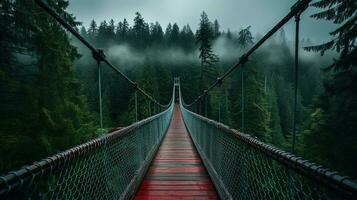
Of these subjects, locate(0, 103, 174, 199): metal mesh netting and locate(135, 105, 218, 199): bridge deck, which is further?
locate(135, 105, 218, 199): bridge deck

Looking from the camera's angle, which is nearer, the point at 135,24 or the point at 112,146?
the point at 112,146

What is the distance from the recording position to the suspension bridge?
815 millimetres

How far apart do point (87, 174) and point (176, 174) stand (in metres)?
1.83

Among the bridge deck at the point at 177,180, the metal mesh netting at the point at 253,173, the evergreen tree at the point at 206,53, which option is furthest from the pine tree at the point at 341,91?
the evergreen tree at the point at 206,53

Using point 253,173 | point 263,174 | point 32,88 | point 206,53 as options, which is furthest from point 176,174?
point 206,53

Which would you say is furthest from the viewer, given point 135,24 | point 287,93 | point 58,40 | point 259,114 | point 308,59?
point 135,24

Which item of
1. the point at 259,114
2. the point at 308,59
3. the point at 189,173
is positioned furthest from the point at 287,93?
the point at 189,173

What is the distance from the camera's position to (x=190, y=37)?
61531 millimetres

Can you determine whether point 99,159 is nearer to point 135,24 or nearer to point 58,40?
point 58,40

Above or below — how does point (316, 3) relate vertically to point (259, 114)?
above

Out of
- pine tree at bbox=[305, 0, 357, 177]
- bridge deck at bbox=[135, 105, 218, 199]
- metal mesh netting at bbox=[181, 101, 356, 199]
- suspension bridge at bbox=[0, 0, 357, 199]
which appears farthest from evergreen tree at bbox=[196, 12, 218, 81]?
metal mesh netting at bbox=[181, 101, 356, 199]

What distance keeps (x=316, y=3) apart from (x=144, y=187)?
25.2 ft

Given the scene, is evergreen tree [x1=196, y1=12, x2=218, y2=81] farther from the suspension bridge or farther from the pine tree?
the suspension bridge

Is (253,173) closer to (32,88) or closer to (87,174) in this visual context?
(87,174)
